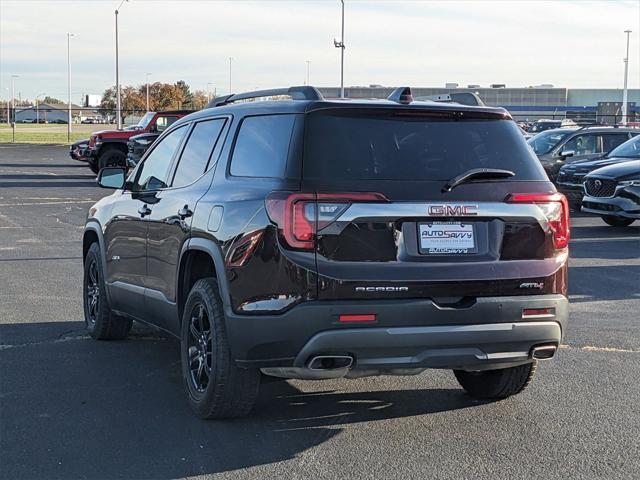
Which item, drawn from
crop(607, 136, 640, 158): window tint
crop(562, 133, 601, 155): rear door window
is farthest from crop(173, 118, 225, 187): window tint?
crop(562, 133, 601, 155): rear door window

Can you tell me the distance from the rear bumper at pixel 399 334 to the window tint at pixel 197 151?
1338mm

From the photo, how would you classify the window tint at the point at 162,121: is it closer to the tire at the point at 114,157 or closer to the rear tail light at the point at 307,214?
the tire at the point at 114,157

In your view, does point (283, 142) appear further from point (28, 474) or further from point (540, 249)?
point (28, 474)

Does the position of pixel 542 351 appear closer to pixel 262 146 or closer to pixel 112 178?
pixel 262 146

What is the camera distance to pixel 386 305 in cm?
493

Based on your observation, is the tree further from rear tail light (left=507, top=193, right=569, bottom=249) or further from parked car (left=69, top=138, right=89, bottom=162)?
rear tail light (left=507, top=193, right=569, bottom=249)

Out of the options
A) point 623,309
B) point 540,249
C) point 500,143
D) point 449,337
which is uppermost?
point 500,143

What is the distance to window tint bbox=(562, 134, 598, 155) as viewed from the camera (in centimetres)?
2220

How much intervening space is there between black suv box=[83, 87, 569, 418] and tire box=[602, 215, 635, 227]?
12223mm

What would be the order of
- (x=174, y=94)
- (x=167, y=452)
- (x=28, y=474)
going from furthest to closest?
(x=174, y=94)
(x=167, y=452)
(x=28, y=474)

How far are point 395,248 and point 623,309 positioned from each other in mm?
5136

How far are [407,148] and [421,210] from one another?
437 millimetres

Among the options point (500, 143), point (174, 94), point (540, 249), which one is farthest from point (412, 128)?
point (174, 94)

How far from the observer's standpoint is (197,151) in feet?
20.8
